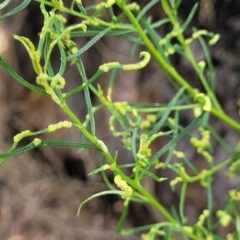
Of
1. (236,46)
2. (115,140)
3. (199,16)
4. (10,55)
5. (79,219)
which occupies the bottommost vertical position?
(79,219)

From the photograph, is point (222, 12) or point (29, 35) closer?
point (222, 12)

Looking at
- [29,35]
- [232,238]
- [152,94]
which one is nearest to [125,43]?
[152,94]

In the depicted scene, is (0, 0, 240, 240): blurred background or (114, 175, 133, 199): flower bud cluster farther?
(0, 0, 240, 240): blurred background

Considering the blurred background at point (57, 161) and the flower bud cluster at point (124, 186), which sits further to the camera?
the blurred background at point (57, 161)

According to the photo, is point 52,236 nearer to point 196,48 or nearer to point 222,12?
point 196,48

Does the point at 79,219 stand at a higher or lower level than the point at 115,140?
lower

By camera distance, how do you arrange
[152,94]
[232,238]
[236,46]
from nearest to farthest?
1. [232,238]
2. [236,46]
3. [152,94]

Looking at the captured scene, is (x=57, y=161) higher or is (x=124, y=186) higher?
(x=124, y=186)

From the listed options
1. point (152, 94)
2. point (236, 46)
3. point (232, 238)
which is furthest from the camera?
point (152, 94)

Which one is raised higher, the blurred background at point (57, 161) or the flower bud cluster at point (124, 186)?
the flower bud cluster at point (124, 186)

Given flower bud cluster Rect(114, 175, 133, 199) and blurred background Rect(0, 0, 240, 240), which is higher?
flower bud cluster Rect(114, 175, 133, 199)

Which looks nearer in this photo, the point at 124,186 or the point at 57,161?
the point at 124,186
